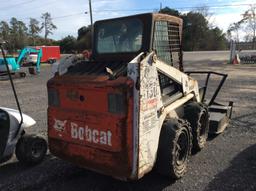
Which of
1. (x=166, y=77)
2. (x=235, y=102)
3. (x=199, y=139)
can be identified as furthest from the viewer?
(x=235, y=102)

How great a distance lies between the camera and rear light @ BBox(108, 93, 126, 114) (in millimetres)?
3480

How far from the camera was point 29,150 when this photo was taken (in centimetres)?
488

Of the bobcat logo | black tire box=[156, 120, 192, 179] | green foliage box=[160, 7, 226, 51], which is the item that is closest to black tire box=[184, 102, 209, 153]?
black tire box=[156, 120, 192, 179]

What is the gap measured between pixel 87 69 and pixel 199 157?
2401 mm

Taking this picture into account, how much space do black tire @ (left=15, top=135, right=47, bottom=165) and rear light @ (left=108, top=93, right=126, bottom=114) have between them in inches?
77.8

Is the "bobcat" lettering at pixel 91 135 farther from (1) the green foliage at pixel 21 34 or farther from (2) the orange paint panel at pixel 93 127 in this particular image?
(1) the green foliage at pixel 21 34

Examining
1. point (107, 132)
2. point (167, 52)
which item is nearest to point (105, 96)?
point (107, 132)

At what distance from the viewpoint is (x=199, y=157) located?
202 inches

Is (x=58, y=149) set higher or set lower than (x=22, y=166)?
higher

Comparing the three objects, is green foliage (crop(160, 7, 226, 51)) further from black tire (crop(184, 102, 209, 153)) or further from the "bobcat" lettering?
the "bobcat" lettering

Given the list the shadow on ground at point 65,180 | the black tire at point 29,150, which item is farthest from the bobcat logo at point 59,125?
the black tire at point 29,150

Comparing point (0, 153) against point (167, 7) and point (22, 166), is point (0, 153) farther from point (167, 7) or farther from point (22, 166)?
point (167, 7)

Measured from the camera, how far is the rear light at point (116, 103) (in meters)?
3.48

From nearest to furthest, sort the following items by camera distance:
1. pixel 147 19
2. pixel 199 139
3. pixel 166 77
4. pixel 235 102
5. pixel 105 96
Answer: pixel 105 96 → pixel 147 19 → pixel 166 77 → pixel 199 139 → pixel 235 102
